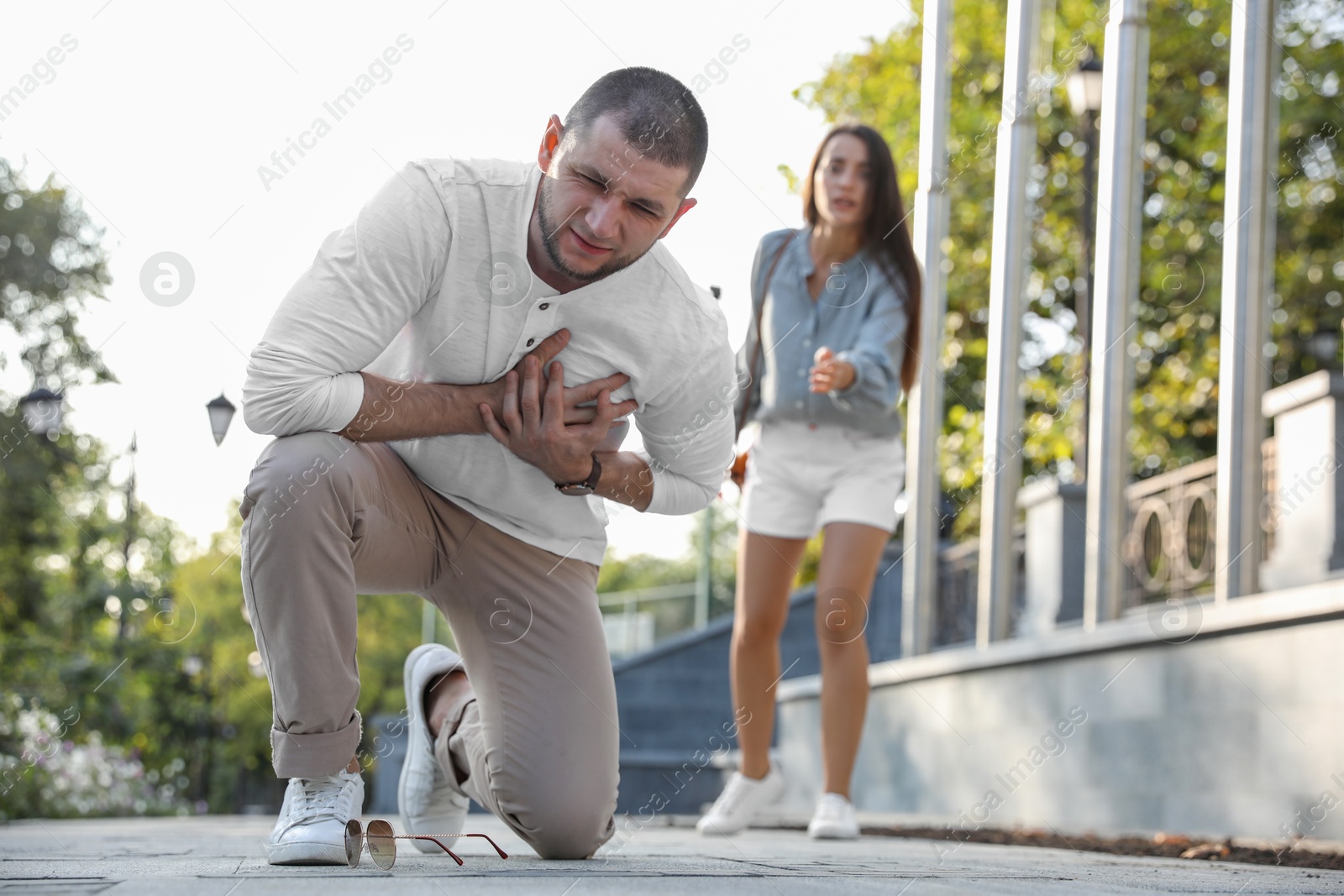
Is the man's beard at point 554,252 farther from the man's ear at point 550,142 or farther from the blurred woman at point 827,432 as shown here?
the blurred woman at point 827,432

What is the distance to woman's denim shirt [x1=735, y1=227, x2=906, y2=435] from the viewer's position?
4297mm

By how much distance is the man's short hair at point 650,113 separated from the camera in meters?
2.52

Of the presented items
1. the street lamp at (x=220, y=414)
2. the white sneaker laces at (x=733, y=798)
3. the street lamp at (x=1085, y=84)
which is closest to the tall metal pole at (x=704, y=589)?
the street lamp at (x=1085, y=84)

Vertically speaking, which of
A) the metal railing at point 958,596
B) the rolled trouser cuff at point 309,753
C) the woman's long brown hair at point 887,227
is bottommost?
the rolled trouser cuff at point 309,753

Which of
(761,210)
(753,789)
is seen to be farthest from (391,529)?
(761,210)

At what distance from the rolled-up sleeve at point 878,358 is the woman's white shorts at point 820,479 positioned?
15 centimetres

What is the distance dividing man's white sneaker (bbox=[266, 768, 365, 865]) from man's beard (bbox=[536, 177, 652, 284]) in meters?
1.00

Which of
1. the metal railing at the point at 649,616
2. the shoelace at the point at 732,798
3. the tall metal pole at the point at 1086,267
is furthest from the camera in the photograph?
the metal railing at the point at 649,616

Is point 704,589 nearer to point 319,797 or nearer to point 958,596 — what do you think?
point 958,596

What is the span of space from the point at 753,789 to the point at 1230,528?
7.93ft

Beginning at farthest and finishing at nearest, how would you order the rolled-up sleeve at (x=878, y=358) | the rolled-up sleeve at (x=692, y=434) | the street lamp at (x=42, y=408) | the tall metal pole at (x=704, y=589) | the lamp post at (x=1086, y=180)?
the tall metal pole at (x=704, y=589) → the lamp post at (x=1086, y=180) → the street lamp at (x=42, y=408) → the rolled-up sleeve at (x=878, y=358) → the rolled-up sleeve at (x=692, y=434)

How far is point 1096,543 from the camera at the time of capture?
261 inches

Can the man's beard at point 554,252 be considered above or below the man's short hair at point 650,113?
below

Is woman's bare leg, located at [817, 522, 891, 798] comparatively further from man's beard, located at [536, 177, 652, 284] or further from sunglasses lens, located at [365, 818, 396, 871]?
sunglasses lens, located at [365, 818, 396, 871]
